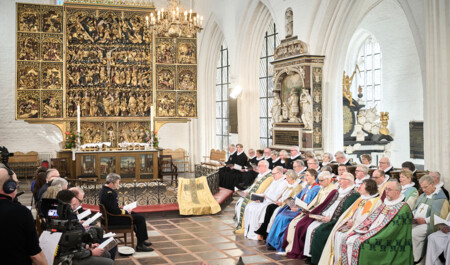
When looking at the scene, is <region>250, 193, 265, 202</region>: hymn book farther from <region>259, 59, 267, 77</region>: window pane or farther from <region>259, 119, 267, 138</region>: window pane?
<region>259, 59, 267, 77</region>: window pane

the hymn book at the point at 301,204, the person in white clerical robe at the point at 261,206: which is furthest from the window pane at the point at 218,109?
the hymn book at the point at 301,204

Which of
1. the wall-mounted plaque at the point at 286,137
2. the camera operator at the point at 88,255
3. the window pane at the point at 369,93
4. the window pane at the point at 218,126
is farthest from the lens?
the window pane at the point at 218,126

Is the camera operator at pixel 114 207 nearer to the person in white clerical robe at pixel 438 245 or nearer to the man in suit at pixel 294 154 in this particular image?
the person in white clerical robe at pixel 438 245

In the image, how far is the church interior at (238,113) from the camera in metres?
8.21

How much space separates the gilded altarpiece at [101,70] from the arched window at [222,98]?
15.7 feet

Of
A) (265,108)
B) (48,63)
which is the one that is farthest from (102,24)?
(265,108)

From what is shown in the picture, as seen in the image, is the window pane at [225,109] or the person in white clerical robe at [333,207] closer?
the person in white clerical robe at [333,207]

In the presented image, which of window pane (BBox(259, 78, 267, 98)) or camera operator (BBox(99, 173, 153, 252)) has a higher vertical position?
window pane (BBox(259, 78, 267, 98))

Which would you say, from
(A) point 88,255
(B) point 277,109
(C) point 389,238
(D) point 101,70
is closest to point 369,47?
(B) point 277,109

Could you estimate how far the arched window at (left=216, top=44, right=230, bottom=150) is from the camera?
69.8ft

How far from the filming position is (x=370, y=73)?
20516 millimetres

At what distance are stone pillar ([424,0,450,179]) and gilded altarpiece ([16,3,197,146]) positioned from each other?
8353 millimetres

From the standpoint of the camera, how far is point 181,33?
12594 mm

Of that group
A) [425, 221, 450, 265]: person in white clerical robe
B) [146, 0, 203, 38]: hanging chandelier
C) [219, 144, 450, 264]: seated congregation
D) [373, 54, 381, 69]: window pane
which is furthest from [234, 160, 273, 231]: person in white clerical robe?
[373, 54, 381, 69]: window pane
